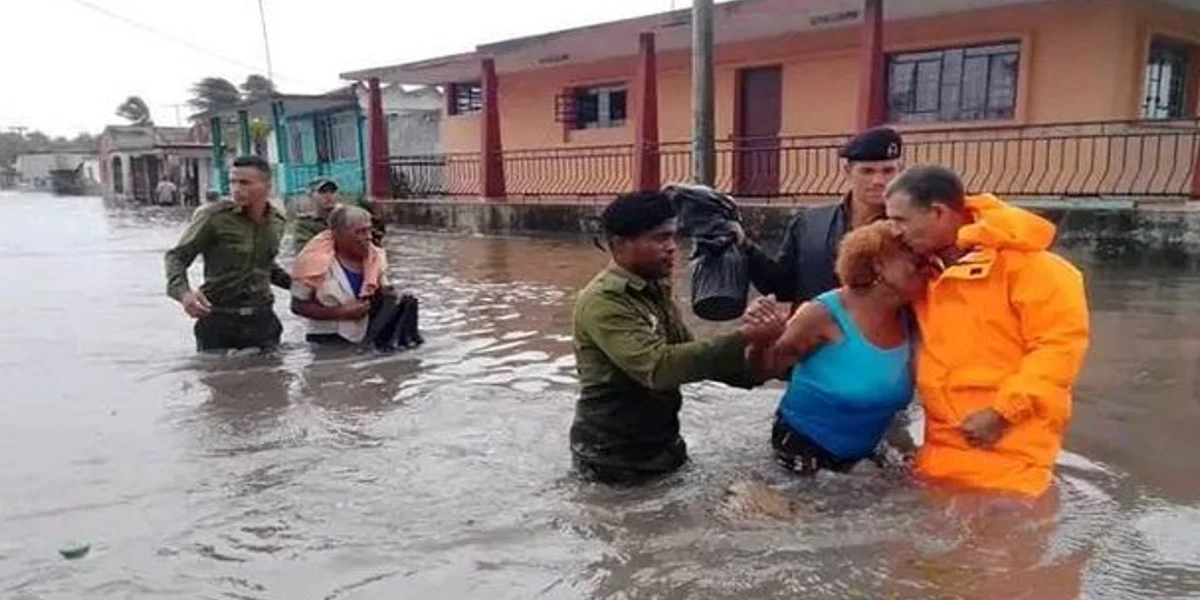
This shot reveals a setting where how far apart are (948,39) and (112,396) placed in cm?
1204

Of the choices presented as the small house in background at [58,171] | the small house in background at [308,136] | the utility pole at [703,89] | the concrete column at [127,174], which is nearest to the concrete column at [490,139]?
the small house in background at [308,136]

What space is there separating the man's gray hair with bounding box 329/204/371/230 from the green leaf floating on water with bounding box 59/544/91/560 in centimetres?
366

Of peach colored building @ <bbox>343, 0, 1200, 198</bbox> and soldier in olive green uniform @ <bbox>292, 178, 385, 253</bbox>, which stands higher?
peach colored building @ <bbox>343, 0, 1200, 198</bbox>

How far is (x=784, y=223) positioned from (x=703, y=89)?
2302mm

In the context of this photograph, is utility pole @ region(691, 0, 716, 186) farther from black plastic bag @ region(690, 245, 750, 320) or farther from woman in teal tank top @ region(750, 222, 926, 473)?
woman in teal tank top @ region(750, 222, 926, 473)

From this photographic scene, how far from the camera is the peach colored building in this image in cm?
1306

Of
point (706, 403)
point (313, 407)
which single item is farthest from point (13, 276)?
point (706, 403)

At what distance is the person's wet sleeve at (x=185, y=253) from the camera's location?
20.7ft

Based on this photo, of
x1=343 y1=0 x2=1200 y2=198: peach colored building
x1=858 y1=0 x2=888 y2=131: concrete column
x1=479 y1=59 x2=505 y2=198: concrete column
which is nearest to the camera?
x1=343 y1=0 x2=1200 y2=198: peach colored building

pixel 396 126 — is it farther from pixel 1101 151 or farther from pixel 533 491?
pixel 533 491

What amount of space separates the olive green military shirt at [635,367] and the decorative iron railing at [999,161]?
9.79 m

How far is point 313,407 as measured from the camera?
5938 millimetres

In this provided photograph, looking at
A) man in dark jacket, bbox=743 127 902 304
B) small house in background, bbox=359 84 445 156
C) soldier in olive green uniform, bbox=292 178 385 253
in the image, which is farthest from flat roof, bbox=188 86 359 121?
man in dark jacket, bbox=743 127 902 304

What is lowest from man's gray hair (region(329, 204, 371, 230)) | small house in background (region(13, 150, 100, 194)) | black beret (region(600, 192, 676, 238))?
small house in background (region(13, 150, 100, 194))
